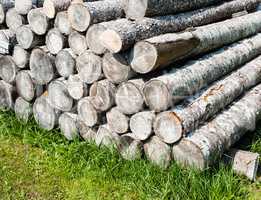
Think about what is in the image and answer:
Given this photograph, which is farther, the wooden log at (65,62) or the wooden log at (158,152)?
the wooden log at (65,62)

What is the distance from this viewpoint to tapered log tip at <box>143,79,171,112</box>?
4.36 meters

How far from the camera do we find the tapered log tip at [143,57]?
4.37m

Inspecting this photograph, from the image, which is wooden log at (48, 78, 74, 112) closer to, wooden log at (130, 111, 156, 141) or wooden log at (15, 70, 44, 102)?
wooden log at (15, 70, 44, 102)

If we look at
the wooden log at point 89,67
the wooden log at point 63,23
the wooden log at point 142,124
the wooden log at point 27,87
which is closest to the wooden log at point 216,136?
the wooden log at point 142,124

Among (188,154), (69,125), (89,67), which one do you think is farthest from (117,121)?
(188,154)

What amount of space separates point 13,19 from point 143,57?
6.00 feet

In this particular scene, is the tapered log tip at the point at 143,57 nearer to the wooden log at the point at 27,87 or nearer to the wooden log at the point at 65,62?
the wooden log at the point at 65,62

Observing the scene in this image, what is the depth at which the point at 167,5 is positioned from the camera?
497 cm

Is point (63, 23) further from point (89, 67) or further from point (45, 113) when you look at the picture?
point (45, 113)

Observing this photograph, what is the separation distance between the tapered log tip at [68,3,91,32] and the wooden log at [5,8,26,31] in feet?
2.75

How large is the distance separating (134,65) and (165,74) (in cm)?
31

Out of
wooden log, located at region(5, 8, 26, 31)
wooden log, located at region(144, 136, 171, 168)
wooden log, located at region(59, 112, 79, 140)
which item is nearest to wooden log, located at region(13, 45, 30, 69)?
wooden log, located at region(5, 8, 26, 31)

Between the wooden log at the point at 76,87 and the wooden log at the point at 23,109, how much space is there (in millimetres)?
774

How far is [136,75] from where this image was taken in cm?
469
